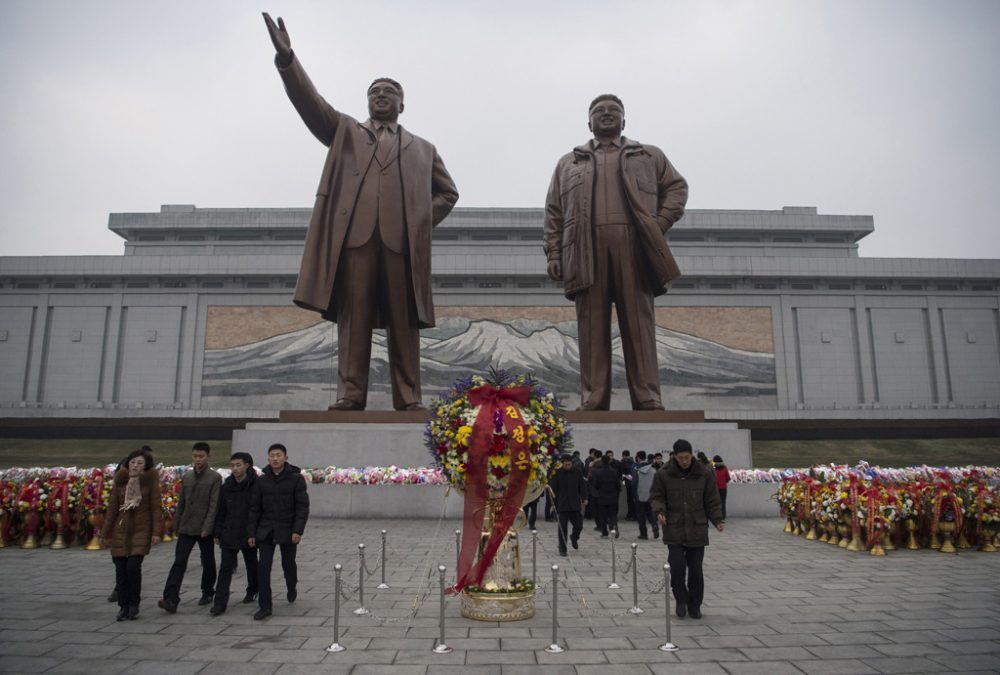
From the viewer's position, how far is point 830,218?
3566 cm

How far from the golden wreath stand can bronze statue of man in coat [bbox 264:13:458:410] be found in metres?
5.06

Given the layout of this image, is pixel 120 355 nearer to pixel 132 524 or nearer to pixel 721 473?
pixel 132 524

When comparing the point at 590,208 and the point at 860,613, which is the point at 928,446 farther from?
the point at 860,613

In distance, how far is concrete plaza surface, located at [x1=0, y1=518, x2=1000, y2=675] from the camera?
3738 millimetres

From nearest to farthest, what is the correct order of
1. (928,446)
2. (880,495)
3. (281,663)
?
1. (281,663)
2. (880,495)
3. (928,446)

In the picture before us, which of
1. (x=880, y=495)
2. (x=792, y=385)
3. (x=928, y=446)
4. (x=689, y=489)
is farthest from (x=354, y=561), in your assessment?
(x=792, y=385)

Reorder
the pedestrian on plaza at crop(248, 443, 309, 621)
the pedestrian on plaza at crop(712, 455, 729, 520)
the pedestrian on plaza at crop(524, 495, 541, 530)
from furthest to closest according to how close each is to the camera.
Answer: the pedestrian on plaza at crop(712, 455, 729, 520)
the pedestrian on plaza at crop(524, 495, 541, 530)
the pedestrian on plaza at crop(248, 443, 309, 621)

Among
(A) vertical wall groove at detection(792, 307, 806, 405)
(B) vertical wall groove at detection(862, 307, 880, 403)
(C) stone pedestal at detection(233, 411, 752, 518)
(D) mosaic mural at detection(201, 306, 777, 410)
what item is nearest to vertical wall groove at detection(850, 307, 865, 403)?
(B) vertical wall groove at detection(862, 307, 880, 403)

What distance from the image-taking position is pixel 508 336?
92.0 feet

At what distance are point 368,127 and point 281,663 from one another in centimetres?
806

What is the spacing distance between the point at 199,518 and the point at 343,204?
225 inches

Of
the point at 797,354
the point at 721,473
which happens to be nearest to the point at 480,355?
the point at 797,354

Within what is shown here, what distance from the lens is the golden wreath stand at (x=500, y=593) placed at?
183 inches

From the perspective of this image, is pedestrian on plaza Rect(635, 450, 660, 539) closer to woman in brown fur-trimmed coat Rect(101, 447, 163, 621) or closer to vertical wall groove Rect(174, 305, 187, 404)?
woman in brown fur-trimmed coat Rect(101, 447, 163, 621)
